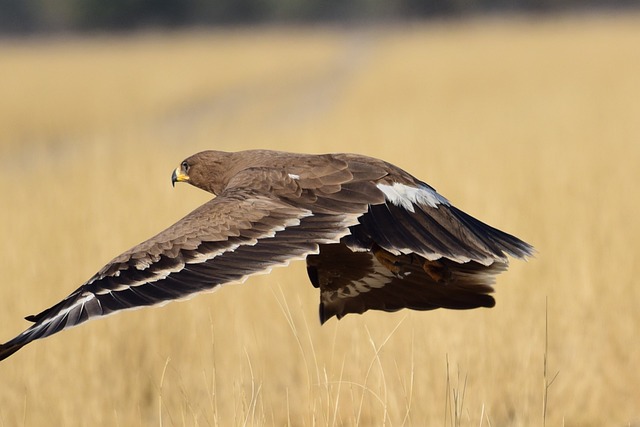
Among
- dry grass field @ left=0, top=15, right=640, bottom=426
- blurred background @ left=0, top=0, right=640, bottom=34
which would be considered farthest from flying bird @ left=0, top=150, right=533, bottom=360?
blurred background @ left=0, top=0, right=640, bottom=34

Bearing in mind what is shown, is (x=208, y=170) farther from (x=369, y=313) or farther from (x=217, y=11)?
(x=217, y=11)

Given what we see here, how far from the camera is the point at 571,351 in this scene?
5.68 metres

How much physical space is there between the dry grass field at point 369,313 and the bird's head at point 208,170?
0.75 metres

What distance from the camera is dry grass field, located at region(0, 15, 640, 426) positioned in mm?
5020

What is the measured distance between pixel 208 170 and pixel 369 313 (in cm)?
173

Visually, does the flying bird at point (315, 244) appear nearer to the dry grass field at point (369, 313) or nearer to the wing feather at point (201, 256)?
the wing feather at point (201, 256)

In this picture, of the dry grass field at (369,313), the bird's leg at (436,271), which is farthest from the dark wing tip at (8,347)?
the bird's leg at (436,271)

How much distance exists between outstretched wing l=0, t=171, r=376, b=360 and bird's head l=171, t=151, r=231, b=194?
971mm

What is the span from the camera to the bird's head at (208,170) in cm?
469

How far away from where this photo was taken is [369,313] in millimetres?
6105

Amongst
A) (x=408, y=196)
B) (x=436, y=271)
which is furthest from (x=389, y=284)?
(x=408, y=196)

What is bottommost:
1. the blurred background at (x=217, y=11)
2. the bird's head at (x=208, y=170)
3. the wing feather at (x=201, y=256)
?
the wing feather at (x=201, y=256)

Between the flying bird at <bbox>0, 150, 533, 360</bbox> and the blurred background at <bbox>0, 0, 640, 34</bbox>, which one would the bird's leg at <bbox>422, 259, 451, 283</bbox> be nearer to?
the flying bird at <bbox>0, 150, 533, 360</bbox>

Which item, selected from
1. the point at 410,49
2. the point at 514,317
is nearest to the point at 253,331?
the point at 514,317
